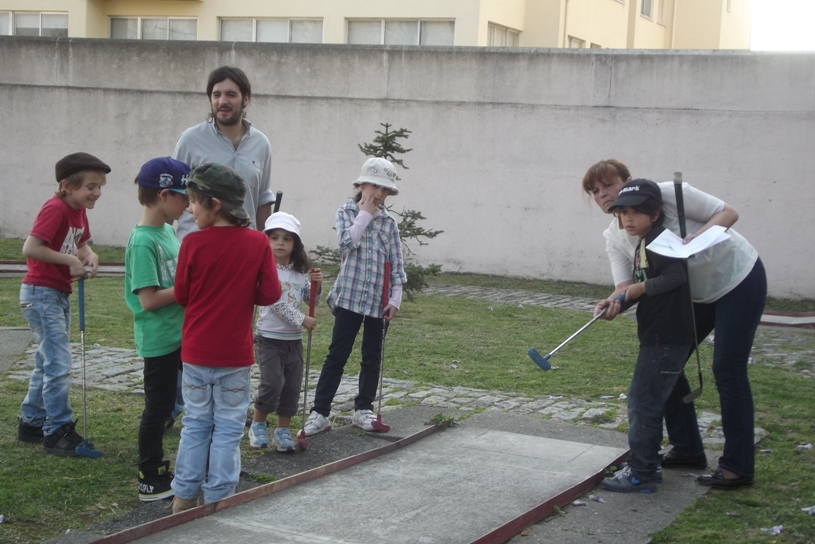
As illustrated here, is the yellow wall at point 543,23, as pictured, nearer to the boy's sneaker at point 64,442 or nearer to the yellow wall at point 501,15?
the yellow wall at point 501,15

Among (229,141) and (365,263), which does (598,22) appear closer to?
(365,263)

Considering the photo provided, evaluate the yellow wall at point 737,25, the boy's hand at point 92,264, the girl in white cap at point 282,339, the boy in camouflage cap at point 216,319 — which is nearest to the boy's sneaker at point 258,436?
the girl in white cap at point 282,339

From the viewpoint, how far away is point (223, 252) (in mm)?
4266

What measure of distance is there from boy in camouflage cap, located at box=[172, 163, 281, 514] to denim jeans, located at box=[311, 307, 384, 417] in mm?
1512

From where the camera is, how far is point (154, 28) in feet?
83.4

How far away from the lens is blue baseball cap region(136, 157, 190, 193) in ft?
15.2

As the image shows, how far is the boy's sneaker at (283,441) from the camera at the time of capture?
543cm

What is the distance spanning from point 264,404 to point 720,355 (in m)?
2.55

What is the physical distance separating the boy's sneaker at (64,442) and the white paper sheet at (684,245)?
330cm

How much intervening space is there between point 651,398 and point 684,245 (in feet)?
2.70

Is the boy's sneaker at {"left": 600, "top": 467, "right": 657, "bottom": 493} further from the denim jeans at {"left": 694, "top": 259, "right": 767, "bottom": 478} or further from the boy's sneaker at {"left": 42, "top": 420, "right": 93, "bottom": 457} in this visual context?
the boy's sneaker at {"left": 42, "top": 420, "right": 93, "bottom": 457}

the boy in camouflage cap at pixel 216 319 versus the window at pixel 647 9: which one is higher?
the window at pixel 647 9

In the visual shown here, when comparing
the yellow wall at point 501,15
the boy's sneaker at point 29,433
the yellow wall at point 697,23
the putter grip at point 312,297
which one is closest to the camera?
the boy's sneaker at point 29,433

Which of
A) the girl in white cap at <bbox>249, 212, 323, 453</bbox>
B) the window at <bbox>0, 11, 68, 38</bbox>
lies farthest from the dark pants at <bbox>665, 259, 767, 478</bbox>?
the window at <bbox>0, 11, 68, 38</bbox>
